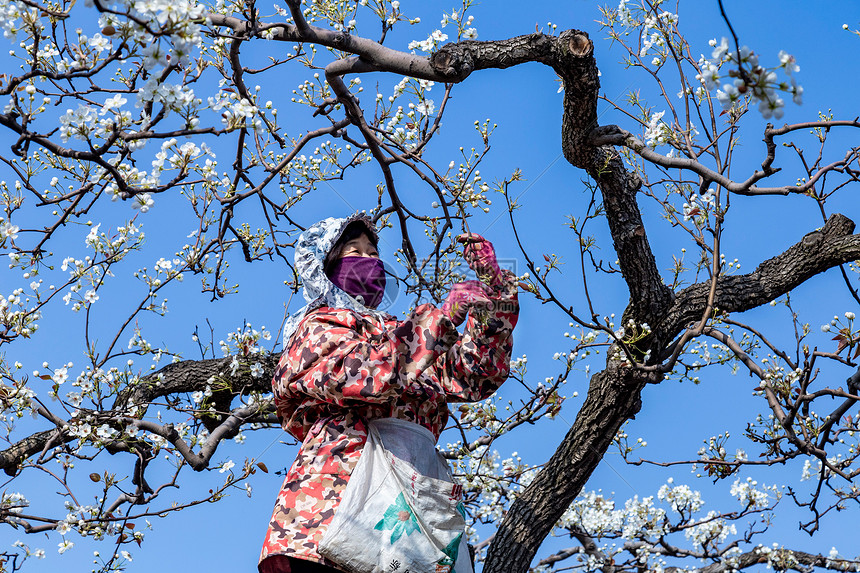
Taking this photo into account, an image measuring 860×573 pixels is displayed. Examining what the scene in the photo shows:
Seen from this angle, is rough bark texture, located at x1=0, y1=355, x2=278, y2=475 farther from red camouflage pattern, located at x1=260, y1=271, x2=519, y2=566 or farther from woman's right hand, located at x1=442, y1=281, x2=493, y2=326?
woman's right hand, located at x1=442, y1=281, x2=493, y2=326

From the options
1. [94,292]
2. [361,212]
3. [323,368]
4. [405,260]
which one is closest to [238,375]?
[94,292]

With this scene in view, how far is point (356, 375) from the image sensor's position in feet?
6.99

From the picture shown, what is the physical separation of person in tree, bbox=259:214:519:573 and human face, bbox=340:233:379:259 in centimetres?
18

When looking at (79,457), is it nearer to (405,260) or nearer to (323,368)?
(405,260)

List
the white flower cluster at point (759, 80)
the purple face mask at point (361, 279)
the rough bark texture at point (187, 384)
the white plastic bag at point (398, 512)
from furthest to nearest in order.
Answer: the rough bark texture at point (187, 384)
the purple face mask at point (361, 279)
the white plastic bag at point (398, 512)
the white flower cluster at point (759, 80)

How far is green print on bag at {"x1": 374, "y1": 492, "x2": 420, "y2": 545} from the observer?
212cm

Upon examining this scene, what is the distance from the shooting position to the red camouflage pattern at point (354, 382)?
215cm

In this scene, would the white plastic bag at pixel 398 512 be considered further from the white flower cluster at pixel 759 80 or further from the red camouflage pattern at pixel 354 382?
the white flower cluster at pixel 759 80

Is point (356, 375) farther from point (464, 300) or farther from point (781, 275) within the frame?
point (781, 275)

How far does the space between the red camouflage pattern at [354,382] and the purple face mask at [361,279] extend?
0.60 ft

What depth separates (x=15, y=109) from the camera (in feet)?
7.14

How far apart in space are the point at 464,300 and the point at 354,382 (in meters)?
0.38

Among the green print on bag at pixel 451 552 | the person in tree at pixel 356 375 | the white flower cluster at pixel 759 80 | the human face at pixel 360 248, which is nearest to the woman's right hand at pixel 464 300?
the person in tree at pixel 356 375

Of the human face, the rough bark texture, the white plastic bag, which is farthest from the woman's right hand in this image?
the rough bark texture
